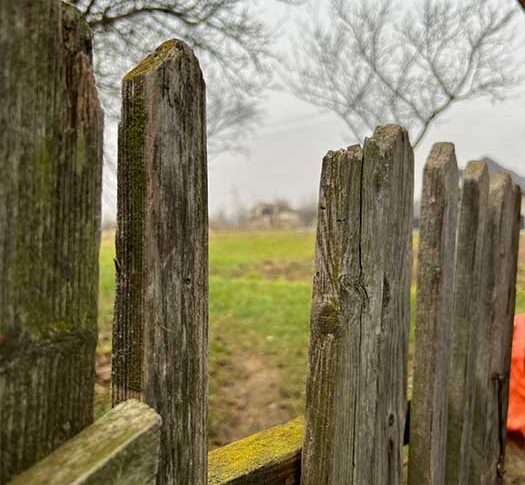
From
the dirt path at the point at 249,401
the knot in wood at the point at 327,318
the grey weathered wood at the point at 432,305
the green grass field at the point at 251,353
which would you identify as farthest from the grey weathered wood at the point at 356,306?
the dirt path at the point at 249,401

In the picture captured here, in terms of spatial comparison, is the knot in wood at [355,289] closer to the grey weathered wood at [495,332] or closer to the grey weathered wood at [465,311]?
the grey weathered wood at [465,311]

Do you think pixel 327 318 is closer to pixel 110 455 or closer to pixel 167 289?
pixel 167 289

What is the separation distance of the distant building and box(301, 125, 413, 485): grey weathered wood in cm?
2396

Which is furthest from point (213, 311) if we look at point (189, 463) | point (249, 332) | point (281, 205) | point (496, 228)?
point (281, 205)

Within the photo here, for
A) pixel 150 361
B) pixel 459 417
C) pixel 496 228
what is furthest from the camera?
pixel 496 228

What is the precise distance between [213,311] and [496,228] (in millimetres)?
5338

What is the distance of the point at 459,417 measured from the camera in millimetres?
1610

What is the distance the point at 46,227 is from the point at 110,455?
28 cm

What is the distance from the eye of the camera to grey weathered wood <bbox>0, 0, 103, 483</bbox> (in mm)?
570

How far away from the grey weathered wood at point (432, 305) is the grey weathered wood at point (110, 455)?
937 millimetres

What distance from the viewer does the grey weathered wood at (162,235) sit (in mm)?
768

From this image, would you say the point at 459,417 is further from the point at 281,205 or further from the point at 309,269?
the point at 281,205

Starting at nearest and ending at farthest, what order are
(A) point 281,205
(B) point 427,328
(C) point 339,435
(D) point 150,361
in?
(D) point 150,361 → (C) point 339,435 → (B) point 427,328 → (A) point 281,205

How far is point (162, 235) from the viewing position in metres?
0.79
